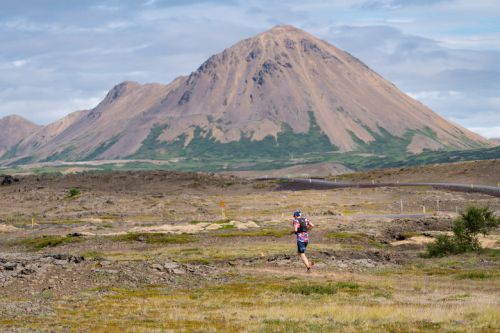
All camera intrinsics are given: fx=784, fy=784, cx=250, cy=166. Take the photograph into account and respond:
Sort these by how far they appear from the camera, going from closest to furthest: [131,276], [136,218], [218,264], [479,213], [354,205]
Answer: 1. [131,276]
2. [218,264]
3. [479,213]
4. [136,218]
5. [354,205]

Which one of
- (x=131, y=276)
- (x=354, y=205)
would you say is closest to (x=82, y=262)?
(x=131, y=276)

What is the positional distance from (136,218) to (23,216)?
23.3 metres

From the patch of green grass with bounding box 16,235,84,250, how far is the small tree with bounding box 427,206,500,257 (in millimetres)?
35311

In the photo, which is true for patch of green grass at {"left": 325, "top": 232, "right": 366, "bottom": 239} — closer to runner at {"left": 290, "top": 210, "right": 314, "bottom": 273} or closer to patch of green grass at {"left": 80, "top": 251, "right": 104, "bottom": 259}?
patch of green grass at {"left": 80, "top": 251, "right": 104, "bottom": 259}

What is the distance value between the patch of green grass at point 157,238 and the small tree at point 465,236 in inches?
992

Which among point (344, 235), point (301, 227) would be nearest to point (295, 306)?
point (301, 227)

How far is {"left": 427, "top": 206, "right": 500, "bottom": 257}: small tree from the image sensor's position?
57.5 meters

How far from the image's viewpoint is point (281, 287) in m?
38.9

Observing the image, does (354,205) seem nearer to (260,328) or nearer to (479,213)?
(479,213)

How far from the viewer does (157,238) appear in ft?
250

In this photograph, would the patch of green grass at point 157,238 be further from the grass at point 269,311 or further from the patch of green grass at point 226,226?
the grass at point 269,311

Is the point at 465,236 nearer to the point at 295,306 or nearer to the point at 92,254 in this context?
the point at 92,254

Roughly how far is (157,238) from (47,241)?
34.6ft

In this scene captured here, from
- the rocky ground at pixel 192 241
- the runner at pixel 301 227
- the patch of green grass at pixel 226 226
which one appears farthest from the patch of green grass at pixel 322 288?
the patch of green grass at pixel 226 226
